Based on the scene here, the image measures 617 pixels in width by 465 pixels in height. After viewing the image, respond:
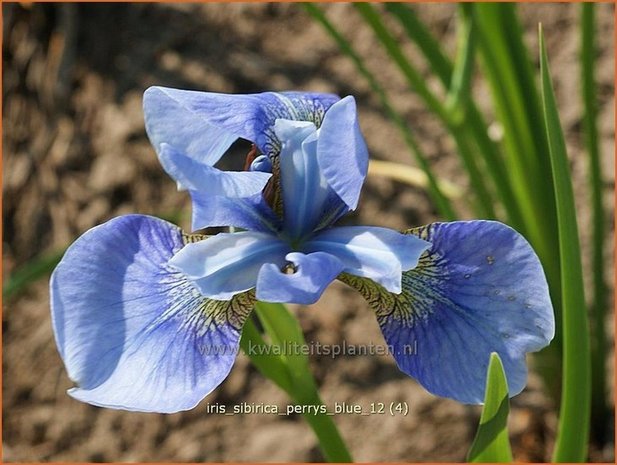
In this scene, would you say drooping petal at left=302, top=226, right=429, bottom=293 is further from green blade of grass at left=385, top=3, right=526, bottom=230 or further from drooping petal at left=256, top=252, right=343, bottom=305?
green blade of grass at left=385, top=3, right=526, bottom=230

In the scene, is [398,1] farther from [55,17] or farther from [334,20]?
[55,17]

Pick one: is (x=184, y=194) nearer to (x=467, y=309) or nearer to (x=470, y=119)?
(x=470, y=119)

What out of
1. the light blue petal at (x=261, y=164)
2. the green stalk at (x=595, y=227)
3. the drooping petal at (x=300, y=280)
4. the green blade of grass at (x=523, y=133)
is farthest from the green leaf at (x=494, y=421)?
the green stalk at (x=595, y=227)

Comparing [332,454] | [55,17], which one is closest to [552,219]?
[332,454]

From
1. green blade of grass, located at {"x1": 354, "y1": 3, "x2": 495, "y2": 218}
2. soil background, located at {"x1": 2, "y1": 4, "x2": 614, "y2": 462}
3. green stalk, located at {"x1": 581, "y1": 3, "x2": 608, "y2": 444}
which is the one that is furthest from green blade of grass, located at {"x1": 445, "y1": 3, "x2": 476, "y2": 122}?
soil background, located at {"x1": 2, "y1": 4, "x2": 614, "y2": 462}

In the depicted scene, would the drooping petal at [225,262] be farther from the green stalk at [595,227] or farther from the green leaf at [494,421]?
the green stalk at [595,227]
